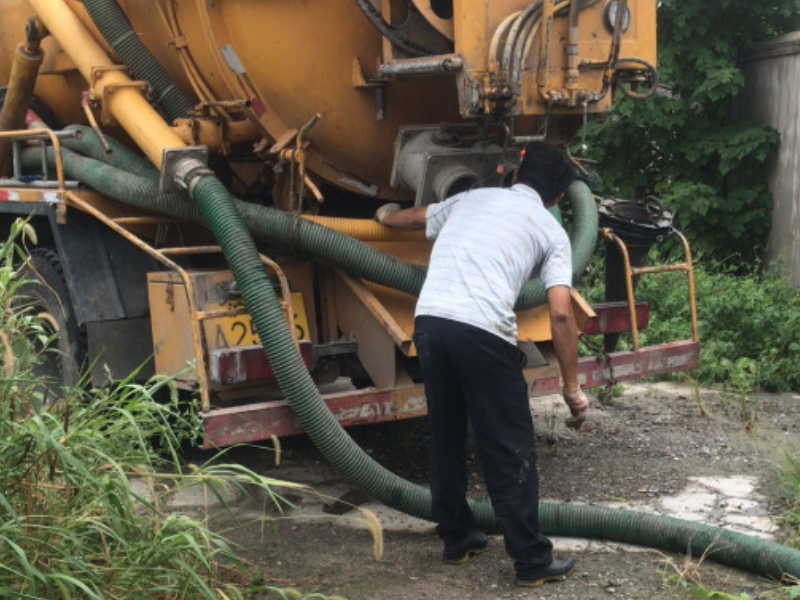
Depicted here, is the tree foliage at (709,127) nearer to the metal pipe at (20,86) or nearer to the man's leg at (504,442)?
the metal pipe at (20,86)

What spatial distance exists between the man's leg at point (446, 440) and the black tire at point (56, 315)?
1881 mm

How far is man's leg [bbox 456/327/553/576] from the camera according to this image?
4.14 meters

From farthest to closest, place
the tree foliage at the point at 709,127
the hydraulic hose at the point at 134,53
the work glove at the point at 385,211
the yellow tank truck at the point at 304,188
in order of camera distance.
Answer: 1. the tree foliage at the point at 709,127
2. the hydraulic hose at the point at 134,53
3. the work glove at the point at 385,211
4. the yellow tank truck at the point at 304,188

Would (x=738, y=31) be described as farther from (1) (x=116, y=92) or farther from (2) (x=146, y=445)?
(2) (x=146, y=445)

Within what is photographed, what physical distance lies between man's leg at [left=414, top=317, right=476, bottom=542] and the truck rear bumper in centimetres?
59

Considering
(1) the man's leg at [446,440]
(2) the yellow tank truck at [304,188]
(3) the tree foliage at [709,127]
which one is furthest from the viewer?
(3) the tree foliage at [709,127]

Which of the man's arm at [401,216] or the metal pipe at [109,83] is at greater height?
the metal pipe at [109,83]

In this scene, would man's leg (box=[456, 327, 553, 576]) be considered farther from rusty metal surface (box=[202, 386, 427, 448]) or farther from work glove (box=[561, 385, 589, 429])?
rusty metal surface (box=[202, 386, 427, 448])

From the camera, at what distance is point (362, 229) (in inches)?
205

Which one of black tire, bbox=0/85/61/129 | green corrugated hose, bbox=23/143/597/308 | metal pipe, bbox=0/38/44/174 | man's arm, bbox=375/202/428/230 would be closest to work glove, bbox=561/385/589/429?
green corrugated hose, bbox=23/143/597/308

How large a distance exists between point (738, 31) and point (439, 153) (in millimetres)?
5409

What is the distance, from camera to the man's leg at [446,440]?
4285 millimetres

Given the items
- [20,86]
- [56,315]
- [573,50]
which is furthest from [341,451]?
[20,86]

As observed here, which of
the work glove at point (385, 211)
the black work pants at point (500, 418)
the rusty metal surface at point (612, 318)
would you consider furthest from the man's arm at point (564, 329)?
the rusty metal surface at point (612, 318)
